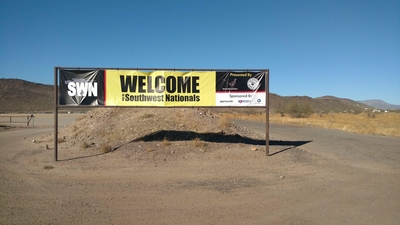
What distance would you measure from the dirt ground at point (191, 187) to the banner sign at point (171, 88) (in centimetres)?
189

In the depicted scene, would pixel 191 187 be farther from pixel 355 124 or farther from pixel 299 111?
pixel 299 111

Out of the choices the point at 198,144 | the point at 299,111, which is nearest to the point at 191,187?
the point at 198,144

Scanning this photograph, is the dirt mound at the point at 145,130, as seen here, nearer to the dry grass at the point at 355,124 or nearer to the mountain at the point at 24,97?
the dry grass at the point at 355,124

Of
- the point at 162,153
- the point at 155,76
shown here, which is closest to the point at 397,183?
the point at 162,153

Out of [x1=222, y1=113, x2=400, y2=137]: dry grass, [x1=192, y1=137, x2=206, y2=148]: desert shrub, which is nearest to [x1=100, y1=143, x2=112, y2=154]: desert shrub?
[x1=192, y1=137, x2=206, y2=148]: desert shrub

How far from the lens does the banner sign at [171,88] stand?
40.8 feet

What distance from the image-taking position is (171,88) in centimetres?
1278

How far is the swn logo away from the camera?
1225cm

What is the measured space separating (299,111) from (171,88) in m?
54.0

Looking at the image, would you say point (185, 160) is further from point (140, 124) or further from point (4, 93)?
point (4, 93)

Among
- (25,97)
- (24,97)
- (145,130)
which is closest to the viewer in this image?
(145,130)

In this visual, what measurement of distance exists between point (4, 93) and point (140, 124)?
10343 cm

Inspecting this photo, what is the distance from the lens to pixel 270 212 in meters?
6.08

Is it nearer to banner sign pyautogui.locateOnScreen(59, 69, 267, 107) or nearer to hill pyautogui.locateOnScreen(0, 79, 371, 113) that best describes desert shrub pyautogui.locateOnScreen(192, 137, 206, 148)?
banner sign pyautogui.locateOnScreen(59, 69, 267, 107)
